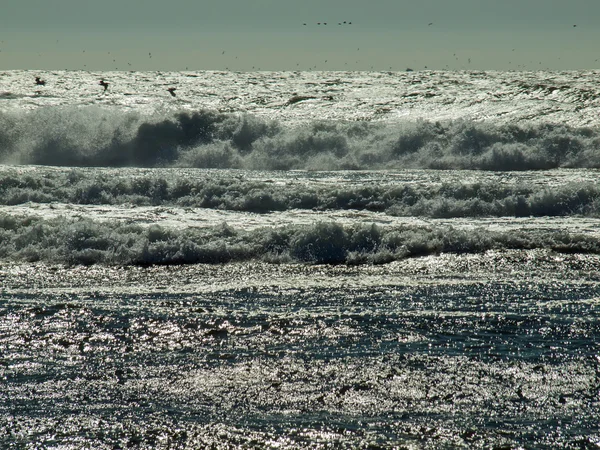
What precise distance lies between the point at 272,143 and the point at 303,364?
19.7 metres

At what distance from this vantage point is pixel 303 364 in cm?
552

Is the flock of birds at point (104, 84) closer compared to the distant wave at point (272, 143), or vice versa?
the distant wave at point (272, 143)

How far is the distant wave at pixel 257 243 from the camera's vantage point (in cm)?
999

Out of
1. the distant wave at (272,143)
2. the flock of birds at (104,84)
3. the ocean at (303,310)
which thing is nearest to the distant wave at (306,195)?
the ocean at (303,310)

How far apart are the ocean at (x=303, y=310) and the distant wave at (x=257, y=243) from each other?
37mm

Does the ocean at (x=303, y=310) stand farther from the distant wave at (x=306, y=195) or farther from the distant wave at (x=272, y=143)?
the distant wave at (x=272, y=143)

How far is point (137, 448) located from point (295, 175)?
1640cm

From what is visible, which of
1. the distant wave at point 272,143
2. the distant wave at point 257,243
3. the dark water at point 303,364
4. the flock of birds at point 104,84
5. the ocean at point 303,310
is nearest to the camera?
the dark water at point 303,364

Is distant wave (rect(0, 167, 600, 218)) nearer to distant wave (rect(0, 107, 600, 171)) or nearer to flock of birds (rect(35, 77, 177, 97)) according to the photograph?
distant wave (rect(0, 107, 600, 171))

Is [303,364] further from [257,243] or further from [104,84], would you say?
[104,84]

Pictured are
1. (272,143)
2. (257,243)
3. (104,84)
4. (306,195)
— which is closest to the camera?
(257,243)

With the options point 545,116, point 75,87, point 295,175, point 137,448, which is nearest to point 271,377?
point 137,448

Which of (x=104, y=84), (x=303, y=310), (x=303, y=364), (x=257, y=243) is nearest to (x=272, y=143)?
(x=257, y=243)

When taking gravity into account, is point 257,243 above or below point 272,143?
below
